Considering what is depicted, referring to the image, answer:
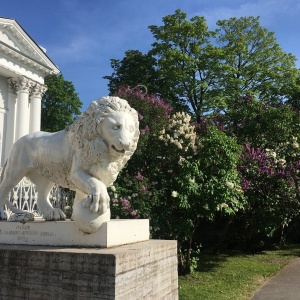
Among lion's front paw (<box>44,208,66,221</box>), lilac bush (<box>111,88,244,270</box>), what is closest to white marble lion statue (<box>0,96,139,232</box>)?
lion's front paw (<box>44,208,66,221</box>)

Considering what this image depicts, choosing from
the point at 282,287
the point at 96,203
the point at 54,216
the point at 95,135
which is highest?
→ the point at 95,135

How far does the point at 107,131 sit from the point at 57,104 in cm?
2922

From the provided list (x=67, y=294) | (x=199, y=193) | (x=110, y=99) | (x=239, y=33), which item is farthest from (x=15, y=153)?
(x=239, y=33)

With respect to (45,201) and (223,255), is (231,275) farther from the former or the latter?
(45,201)

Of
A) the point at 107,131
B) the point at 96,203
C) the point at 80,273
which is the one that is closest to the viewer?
the point at 80,273

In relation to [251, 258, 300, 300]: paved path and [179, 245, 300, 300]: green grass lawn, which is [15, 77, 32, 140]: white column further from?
[251, 258, 300, 300]: paved path

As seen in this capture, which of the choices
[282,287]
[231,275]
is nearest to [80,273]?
[282,287]

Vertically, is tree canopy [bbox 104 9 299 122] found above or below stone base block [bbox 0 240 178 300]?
above

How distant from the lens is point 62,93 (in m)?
31.8

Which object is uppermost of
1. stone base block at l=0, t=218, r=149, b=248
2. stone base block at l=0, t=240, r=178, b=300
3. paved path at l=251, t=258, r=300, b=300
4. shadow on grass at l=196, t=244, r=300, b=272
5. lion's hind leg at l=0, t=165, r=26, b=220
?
lion's hind leg at l=0, t=165, r=26, b=220

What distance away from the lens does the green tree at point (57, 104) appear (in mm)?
31031

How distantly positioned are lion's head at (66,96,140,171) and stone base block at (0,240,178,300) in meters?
1.00

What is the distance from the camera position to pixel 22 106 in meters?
23.9

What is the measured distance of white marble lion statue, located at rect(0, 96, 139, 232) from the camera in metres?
3.98
